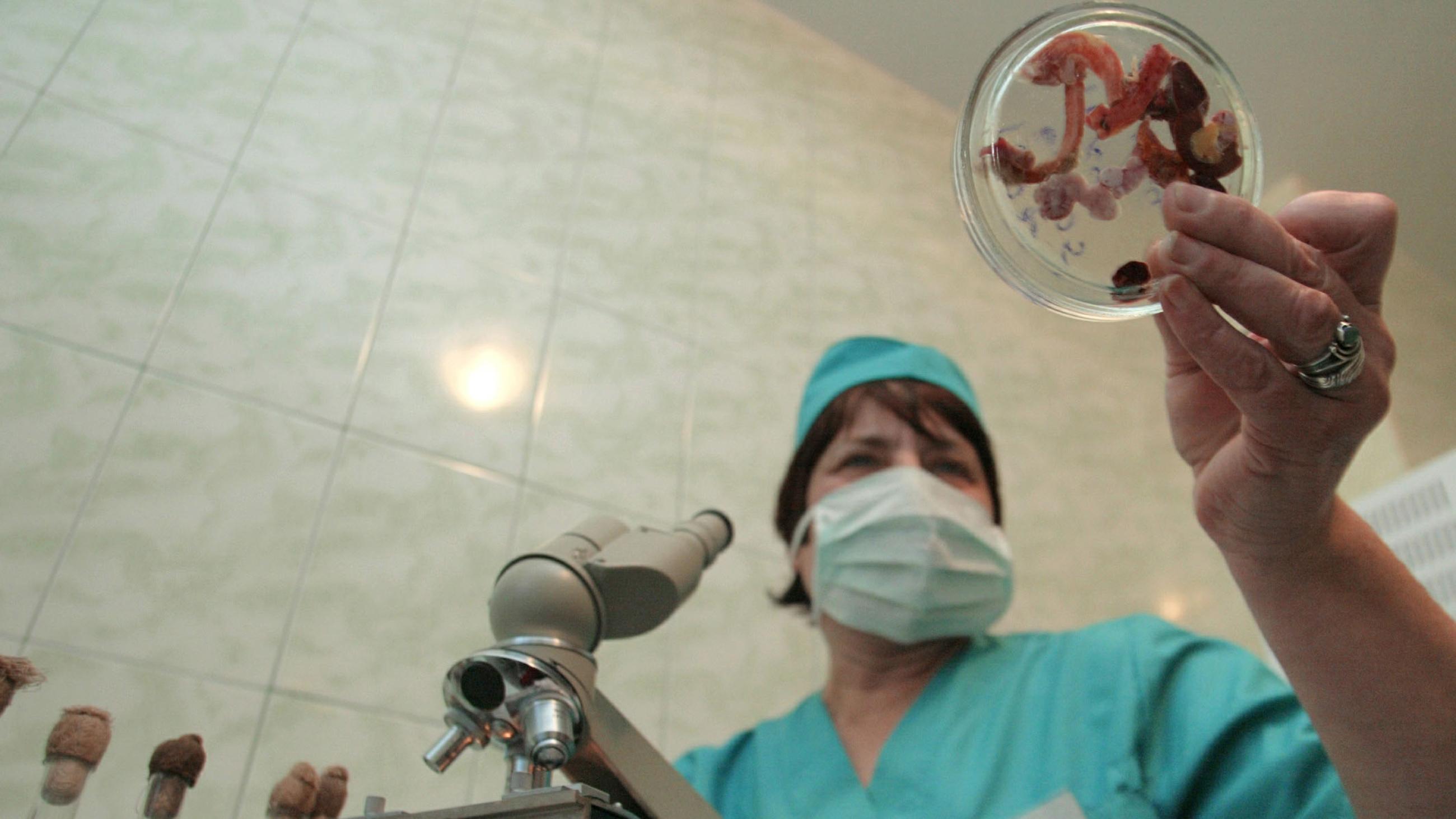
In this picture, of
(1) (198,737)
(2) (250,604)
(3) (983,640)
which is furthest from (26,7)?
(3) (983,640)

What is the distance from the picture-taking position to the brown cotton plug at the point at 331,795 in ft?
1.89

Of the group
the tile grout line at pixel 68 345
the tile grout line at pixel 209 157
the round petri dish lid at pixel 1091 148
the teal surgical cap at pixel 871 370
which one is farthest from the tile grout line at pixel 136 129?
the round petri dish lid at pixel 1091 148

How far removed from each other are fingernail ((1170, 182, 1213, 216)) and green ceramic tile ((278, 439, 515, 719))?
0.97 meters

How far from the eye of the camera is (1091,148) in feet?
1.90

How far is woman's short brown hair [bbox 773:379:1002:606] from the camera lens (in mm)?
1244

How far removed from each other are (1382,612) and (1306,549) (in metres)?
0.06

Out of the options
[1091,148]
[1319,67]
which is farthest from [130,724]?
[1319,67]

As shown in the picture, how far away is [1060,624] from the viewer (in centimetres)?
179

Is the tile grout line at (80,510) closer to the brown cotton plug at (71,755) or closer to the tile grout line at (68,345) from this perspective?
the tile grout line at (68,345)

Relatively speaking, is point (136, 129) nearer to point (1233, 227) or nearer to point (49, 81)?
point (49, 81)

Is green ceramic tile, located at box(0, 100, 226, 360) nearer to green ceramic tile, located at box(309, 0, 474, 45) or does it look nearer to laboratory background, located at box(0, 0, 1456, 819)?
laboratory background, located at box(0, 0, 1456, 819)

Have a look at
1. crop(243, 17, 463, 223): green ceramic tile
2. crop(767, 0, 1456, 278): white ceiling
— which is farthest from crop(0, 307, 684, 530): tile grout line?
crop(767, 0, 1456, 278): white ceiling

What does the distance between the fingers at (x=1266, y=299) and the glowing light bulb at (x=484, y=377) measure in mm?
1077

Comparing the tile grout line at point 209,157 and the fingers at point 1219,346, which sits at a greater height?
the fingers at point 1219,346
